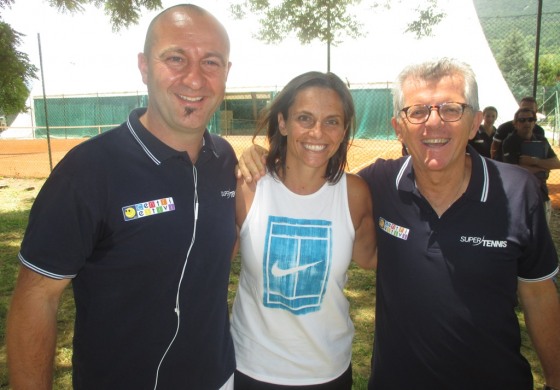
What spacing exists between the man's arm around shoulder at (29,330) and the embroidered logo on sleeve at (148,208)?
0.34m

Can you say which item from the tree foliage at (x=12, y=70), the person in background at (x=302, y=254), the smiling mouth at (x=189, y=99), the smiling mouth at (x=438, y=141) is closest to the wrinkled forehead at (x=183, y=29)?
the smiling mouth at (x=189, y=99)

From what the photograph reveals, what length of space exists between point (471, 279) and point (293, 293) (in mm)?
781

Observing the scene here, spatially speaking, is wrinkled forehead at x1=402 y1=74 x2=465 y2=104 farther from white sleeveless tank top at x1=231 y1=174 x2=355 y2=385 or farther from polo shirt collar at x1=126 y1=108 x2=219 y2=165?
polo shirt collar at x1=126 y1=108 x2=219 y2=165

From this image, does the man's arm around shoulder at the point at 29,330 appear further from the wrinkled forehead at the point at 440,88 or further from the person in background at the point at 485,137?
the person in background at the point at 485,137

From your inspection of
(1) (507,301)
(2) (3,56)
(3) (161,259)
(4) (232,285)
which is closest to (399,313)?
(1) (507,301)

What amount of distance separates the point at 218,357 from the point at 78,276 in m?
0.71

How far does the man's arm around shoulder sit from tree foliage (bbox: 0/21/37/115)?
405 cm

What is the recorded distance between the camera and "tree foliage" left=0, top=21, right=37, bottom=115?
4684mm

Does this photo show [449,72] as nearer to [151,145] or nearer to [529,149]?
[151,145]

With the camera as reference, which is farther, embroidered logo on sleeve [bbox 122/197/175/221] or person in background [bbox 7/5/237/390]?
Answer: embroidered logo on sleeve [bbox 122/197/175/221]

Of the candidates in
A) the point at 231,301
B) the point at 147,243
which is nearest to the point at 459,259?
the point at 147,243

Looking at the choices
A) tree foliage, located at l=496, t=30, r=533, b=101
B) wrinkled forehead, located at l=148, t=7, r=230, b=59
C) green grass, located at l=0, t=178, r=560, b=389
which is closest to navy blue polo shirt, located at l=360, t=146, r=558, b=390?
wrinkled forehead, located at l=148, t=7, r=230, b=59

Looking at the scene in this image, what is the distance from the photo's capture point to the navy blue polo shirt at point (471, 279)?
187cm

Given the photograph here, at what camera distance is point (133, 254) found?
5.63ft
